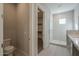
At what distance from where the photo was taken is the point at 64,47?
1482mm

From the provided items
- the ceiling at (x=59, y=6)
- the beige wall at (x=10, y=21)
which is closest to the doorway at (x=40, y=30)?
the ceiling at (x=59, y=6)

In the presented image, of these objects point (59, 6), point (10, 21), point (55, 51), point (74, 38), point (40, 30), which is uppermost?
point (59, 6)

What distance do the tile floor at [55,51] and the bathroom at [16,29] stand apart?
0.78 ft

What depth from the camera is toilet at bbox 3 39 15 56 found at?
141 centimetres

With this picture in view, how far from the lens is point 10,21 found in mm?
1466

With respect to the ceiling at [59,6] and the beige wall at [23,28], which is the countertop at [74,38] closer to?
the ceiling at [59,6]

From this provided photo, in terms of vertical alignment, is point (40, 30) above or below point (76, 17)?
below

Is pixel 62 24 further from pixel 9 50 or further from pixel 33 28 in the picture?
pixel 9 50

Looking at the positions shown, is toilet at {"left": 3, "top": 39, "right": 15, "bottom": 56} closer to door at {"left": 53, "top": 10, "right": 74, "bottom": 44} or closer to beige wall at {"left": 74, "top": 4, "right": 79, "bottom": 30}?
door at {"left": 53, "top": 10, "right": 74, "bottom": 44}

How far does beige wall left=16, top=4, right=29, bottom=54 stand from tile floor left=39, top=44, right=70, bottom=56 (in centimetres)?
25

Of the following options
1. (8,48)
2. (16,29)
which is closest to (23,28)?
(16,29)

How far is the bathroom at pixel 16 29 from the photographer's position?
142cm

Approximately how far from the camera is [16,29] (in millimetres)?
1480

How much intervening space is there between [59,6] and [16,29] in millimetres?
662
